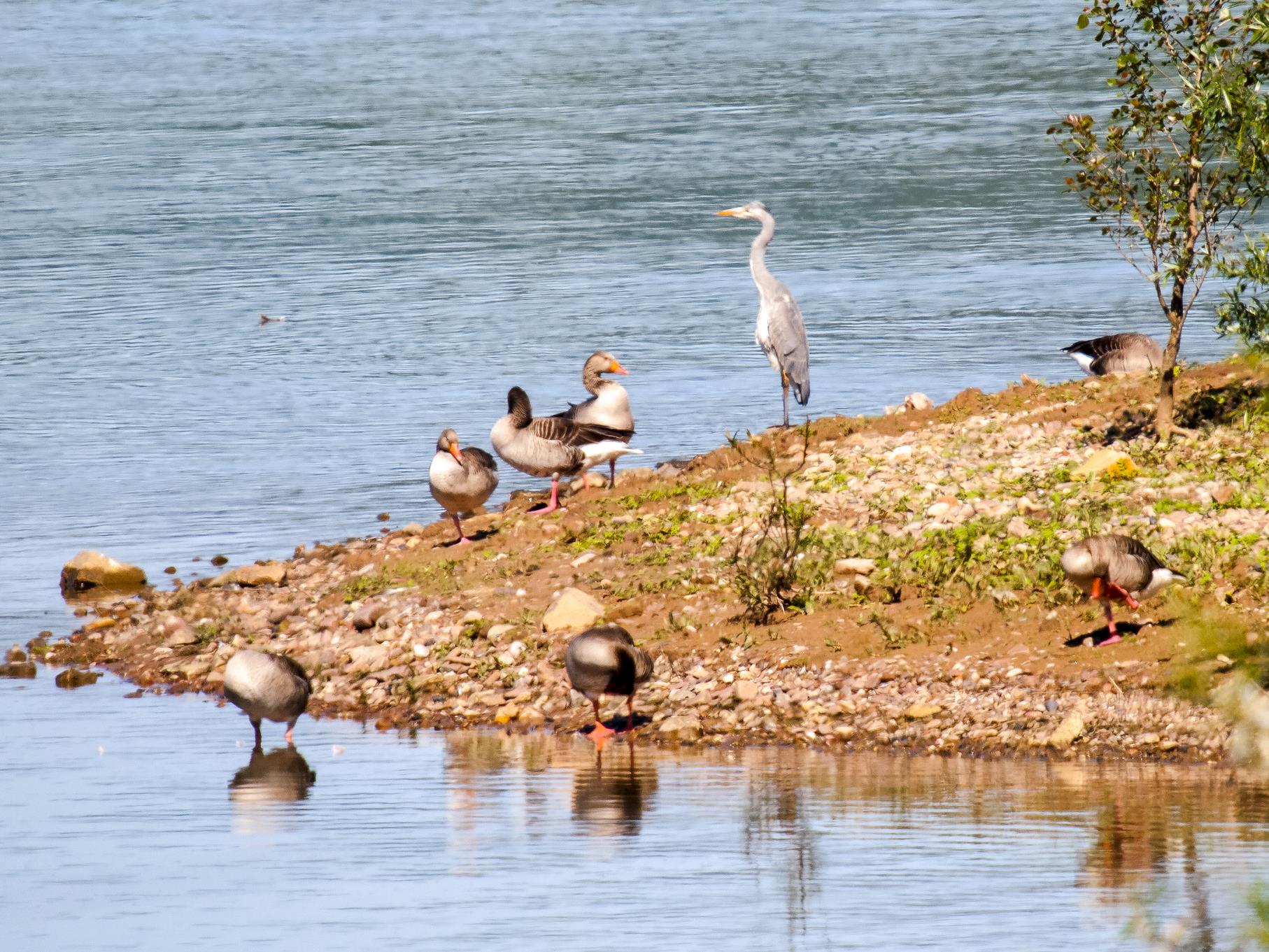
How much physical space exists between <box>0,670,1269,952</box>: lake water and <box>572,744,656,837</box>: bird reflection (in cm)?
2

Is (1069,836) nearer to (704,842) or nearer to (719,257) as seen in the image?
(704,842)

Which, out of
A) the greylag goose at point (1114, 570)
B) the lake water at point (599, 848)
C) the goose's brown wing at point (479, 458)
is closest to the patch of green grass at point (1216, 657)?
the lake water at point (599, 848)

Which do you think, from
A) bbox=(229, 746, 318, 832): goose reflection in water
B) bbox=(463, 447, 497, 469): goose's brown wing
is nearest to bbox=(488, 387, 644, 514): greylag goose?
bbox=(463, 447, 497, 469): goose's brown wing

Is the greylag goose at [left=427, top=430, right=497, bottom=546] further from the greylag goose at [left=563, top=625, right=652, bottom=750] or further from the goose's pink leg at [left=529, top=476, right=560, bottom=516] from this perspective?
the greylag goose at [left=563, top=625, right=652, bottom=750]

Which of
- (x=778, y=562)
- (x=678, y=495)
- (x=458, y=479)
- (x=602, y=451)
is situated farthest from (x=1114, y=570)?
(x=458, y=479)

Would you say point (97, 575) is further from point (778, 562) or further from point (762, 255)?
point (762, 255)

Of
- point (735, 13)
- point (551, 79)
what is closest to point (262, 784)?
point (551, 79)

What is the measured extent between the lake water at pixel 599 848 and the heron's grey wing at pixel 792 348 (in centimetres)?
869

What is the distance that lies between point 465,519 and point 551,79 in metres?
41.3

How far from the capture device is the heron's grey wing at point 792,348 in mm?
20375

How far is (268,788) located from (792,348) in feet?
32.9

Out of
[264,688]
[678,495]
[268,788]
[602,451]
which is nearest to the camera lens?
[268,788]

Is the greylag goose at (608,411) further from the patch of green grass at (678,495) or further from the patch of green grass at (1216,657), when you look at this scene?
the patch of green grass at (1216,657)

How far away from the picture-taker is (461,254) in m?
35.1
